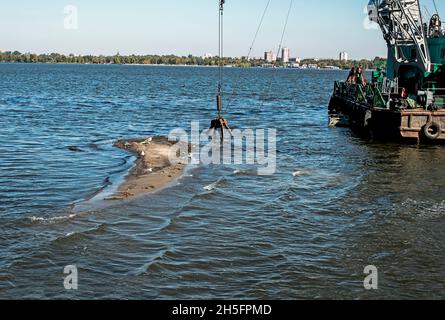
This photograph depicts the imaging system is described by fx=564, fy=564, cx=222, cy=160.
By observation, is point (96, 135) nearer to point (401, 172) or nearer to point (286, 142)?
point (286, 142)

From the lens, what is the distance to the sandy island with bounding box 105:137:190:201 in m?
17.1

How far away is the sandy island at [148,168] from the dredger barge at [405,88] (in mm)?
10097

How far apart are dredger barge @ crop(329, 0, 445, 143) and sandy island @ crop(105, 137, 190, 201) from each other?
398 inches

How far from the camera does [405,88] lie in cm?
3231

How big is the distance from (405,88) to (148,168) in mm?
18105

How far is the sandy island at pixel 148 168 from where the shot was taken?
17055 mm

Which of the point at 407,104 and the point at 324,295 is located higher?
the point at 407,104

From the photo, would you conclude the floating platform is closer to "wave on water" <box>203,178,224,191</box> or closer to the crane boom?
the crane boom

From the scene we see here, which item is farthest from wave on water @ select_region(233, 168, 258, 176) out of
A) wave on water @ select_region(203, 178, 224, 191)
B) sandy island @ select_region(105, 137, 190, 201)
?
sandy island @ select_region(105, 137, 190, 201)

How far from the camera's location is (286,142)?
29312mm

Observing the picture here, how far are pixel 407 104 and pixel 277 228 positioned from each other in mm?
15866

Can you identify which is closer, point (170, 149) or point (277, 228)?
point (277, 228)
